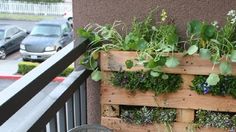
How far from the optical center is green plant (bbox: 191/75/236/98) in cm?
174

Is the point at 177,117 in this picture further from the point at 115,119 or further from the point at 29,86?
the point at 29,86

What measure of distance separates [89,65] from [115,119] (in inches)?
13.2

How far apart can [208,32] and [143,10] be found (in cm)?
39

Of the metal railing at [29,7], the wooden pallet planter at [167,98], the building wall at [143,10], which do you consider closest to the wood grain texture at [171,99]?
the wooden pallet planter at [167,98]

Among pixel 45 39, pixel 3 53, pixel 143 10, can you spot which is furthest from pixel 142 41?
pixel 45 39

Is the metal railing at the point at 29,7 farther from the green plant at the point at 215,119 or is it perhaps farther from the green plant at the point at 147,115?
the green plant at the point at 215,119

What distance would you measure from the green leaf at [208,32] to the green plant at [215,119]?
40 centimetres

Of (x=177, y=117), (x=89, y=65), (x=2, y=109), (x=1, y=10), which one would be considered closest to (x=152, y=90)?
(x=177, y=117)

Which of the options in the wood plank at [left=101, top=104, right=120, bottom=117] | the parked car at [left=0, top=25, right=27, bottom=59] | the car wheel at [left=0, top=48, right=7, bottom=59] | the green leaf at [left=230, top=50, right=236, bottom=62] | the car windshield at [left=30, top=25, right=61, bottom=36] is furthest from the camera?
the car windshield at [left=30, top=25, right=61, bottom=36]

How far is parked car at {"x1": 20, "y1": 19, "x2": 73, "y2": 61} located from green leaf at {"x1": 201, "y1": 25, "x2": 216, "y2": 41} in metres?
7.21

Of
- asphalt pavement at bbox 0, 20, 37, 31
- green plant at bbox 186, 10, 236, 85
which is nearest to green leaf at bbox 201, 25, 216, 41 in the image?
green plant at bbox 186, 10, 236, 85

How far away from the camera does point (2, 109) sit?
3.26 ft

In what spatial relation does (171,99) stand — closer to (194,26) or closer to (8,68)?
(194,26)

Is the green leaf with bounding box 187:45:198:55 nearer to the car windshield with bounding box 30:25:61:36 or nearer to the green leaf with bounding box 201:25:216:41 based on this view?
the green leaf with bounding box 201:25:216:41
